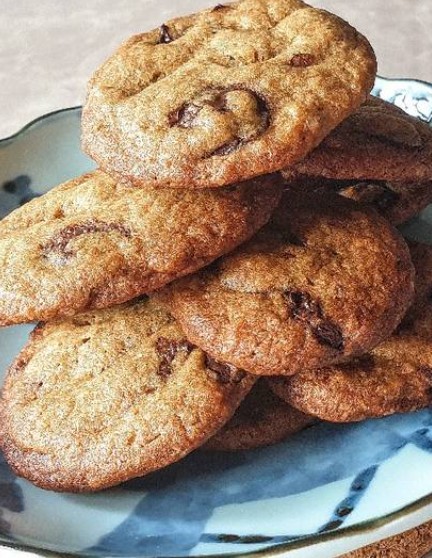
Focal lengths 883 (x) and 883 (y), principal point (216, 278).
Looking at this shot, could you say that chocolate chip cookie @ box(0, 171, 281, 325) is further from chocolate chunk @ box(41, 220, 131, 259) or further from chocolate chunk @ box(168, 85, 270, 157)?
chocolate chunk @ box(168, 85, 270, 157)

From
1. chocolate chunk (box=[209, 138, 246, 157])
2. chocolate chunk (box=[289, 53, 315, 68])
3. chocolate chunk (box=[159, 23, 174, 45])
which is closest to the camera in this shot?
chocolate chunk (box=[209, 138, 246, 157])

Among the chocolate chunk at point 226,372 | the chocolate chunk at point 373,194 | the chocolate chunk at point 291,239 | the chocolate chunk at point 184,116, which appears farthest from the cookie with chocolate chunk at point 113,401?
the chocolate chunk at point 373,194

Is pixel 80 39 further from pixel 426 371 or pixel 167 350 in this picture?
pixel 426 371

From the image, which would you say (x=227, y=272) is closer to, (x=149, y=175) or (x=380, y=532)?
(x=149, y=175)

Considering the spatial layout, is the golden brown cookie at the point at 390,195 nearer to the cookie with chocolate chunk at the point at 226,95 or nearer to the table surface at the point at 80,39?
the cookie with chocolate chunk at the point at 226,95

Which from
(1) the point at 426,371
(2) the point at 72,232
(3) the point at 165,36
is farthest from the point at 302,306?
(3) the point at 165,36

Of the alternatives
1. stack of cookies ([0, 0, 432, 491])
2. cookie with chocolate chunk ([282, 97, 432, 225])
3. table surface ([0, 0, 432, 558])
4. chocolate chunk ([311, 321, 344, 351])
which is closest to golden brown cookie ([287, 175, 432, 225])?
cookie with chocolate chunk ([282, 97, 432, 225])
